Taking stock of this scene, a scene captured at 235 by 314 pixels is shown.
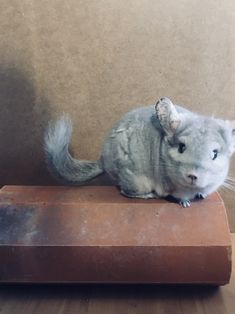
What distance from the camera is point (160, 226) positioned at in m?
1.16

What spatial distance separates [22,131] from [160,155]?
0.54 metres

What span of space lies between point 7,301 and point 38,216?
22cm

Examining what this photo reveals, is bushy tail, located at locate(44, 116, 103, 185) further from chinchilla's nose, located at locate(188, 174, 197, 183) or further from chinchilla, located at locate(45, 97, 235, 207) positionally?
chinchilla's nose, located at locate(188, 174, 197, 183)

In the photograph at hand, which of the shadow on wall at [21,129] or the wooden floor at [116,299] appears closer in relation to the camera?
the wooden floor at [116,299]

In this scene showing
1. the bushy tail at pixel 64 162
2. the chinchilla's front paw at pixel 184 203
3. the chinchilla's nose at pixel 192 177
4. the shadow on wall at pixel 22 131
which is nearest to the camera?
the chinchilla's nose at pixel 192 177

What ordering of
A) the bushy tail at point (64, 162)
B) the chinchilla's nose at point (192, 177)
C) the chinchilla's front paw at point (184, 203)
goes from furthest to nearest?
the bushy tail at point (64, 162)
the chinchilla's front paw at point (184, 203)
the chinchilla's nose at point (192, 177)

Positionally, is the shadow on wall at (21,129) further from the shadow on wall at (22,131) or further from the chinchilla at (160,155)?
the chinchilla at (160,155)

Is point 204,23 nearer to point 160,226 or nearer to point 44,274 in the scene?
point 160,226

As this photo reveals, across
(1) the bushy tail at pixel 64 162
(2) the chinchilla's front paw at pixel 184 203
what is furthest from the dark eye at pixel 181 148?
(1) the bushy tail at pixel 64 162

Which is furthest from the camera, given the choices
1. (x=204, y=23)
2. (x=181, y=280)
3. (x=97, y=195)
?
(x=204, y=23)

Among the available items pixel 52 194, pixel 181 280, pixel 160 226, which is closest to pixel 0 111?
pixel 52 194

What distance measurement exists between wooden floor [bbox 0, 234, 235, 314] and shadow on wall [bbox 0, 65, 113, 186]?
15.3 inches

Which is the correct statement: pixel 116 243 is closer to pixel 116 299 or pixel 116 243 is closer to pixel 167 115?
pixel 116 299

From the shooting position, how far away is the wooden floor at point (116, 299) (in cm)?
114
